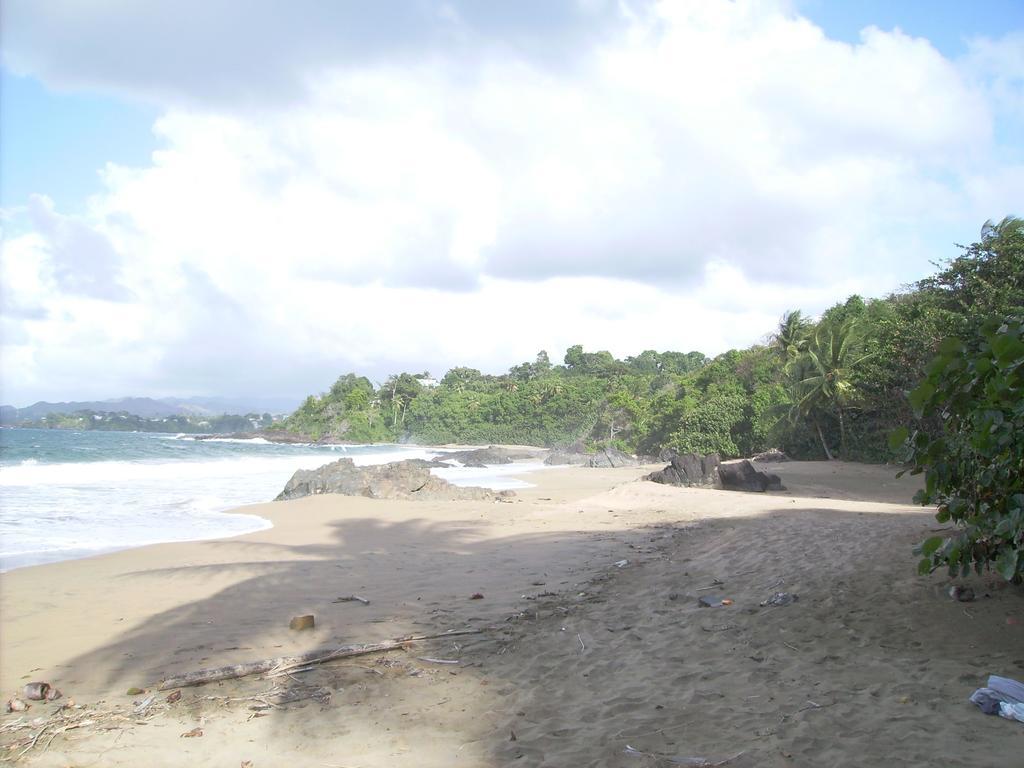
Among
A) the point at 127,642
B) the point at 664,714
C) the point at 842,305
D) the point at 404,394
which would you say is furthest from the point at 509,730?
the point at 404,394

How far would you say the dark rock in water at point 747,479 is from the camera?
61.1 feet

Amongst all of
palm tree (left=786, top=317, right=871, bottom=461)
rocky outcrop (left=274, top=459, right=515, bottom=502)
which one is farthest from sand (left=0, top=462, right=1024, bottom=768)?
palm tree (left=786, top=317, right=871, bottom=461)

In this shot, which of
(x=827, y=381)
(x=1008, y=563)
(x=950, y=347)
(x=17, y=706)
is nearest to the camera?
(x=1008, y=563)

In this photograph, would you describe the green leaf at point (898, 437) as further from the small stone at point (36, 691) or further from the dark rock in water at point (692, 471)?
the dark rock in water at point (692, 471)

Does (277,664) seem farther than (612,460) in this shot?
No

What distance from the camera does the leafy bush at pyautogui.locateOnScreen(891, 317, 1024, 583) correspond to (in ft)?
12.3

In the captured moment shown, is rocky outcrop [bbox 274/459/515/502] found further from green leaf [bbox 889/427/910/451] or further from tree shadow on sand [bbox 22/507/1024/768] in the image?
Result: green leaf [bbox 889/427/910/451]

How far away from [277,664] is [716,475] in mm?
16689

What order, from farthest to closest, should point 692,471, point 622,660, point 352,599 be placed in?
point 692,471 < point 352,599 < point 622,660

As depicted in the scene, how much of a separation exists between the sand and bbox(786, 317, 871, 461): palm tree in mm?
16647

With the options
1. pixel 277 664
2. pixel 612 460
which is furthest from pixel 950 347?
pixel 612 460

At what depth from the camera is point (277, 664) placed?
485cm

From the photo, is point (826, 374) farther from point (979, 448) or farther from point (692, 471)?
point (979, 448)

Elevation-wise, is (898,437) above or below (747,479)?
above
